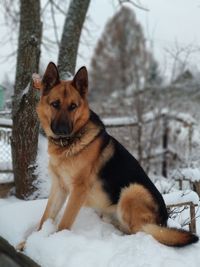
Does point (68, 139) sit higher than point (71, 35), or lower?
lower

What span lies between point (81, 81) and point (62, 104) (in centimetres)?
30

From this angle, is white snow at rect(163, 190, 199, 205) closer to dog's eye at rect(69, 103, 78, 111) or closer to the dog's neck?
the dog's neck

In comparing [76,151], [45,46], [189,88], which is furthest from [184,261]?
[189,88]

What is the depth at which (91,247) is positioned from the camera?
3.20m

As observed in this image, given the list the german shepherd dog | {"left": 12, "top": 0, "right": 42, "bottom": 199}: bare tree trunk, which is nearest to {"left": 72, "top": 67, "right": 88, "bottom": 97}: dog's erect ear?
the german shepherd dog

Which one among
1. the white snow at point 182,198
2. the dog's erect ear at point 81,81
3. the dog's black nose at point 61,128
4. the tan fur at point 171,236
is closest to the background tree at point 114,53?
the white snow at point 182,198

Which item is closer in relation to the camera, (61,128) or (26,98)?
(61,128)

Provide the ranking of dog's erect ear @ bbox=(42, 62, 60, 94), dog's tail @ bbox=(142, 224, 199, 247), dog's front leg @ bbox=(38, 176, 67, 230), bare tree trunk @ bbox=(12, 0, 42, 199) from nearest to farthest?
dog's tail @ bbox=(142, 224, 199, 247)
dog's erect ear @ bbox=(42, 62, 60, 94)
dog's front leg @ bbox=(38, 176, 67, 230)
bare tree trunk @ bbox=(12, 0, 42, 199)

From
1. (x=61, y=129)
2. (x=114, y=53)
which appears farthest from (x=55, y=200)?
(x=114, y=53)

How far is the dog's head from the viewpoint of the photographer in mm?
3518

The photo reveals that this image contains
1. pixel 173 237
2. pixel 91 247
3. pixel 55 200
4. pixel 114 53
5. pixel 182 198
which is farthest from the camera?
pixel 114 53

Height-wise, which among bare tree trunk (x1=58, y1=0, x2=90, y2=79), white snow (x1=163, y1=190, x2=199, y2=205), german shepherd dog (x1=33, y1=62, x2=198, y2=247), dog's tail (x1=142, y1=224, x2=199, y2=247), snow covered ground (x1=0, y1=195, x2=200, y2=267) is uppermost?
bare tree trunk (x1=58, y1=0, x2=90, y2=79)

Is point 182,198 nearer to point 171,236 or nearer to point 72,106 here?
point 171,236

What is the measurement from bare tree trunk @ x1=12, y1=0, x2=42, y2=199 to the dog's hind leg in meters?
2.27
